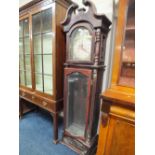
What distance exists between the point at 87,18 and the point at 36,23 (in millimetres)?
823

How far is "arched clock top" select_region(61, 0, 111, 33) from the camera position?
1.15 metres

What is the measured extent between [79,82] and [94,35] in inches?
Result: 21.9

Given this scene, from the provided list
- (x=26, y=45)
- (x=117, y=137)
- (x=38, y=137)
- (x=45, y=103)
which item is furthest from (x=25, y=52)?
(x=117, y=137)

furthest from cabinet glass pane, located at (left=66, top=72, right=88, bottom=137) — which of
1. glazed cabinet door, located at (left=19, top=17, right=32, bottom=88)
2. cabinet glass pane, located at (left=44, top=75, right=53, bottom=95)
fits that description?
glazed cabinet door, located at (left=19, top=17, right=32, bottom=88)

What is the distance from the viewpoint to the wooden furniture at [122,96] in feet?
2.77

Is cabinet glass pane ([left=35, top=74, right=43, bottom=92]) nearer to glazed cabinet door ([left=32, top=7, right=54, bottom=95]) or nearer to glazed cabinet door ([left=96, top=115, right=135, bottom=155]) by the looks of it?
glazed cabinet door ([left=32, top=7, right=54, bottom=95])

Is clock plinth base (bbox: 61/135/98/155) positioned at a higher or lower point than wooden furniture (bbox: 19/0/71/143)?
lower

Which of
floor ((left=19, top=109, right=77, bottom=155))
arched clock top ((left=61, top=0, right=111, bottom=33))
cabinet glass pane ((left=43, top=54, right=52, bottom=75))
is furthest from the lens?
cabinet glass pane ((left=43, top=54, right=52, bottom=75))

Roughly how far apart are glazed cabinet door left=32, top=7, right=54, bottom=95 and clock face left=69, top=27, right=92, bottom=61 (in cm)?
32

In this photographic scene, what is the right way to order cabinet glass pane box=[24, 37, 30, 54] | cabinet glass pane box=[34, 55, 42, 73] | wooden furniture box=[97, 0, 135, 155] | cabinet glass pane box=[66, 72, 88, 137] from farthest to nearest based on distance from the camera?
cabinet glass pane box=[24, 37, 30, 54] → cabinet glass pane box=[34, 55, 42, 73] → cabinet glass pane box=[66, 72, 88, 137] → wooden furniture box=[97, 0, 135, 155]

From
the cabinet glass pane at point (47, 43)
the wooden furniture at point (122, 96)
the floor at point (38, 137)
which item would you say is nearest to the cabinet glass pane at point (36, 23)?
the cabinet glass pane at point (47, 43)

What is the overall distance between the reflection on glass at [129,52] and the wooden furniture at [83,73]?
1.08ft
